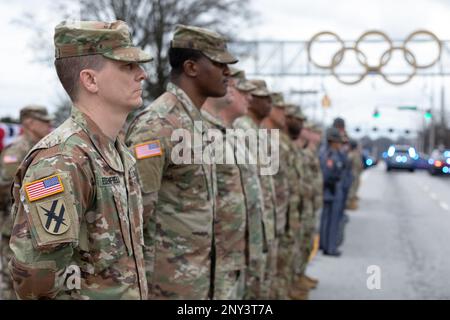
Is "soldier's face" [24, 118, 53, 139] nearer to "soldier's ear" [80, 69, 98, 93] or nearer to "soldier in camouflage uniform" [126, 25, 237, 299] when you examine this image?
"soldier in camouflage uniform" [126, 25, 237, 299]

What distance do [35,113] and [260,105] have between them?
1926 millimetres

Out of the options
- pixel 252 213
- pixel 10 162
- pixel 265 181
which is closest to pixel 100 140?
pixel 252 213

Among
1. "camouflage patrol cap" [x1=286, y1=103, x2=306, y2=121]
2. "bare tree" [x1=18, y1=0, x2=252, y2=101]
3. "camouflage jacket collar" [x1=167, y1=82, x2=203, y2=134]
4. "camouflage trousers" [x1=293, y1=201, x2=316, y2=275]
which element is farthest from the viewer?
"bare tree" [x1=18, y1=0, x2=252, y2=101]

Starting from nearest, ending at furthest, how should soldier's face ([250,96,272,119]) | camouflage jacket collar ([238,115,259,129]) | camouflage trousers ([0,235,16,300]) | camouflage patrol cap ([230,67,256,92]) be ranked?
1. camouflage patrol cap ([230,67,256,92])
2. camouflage trousers ([0,235,16,300])
3. camouflage jacket collar ([238,115,259,129])
4. soldier's face ([250,96,272,119])

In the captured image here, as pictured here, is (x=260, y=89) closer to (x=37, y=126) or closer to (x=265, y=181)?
(x=265, y=181)

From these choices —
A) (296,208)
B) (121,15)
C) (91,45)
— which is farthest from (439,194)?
(91,45)

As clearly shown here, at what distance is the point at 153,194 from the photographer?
3.77m

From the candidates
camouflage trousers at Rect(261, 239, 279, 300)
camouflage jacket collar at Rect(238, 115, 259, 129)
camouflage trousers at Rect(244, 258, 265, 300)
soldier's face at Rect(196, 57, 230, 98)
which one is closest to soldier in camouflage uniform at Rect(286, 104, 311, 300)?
camouflage trousers at Rect(261, 239, 279, 300)

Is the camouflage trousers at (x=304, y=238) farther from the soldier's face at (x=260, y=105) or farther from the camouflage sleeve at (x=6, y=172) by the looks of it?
the camouflage sleeve at (x=6, y=172)

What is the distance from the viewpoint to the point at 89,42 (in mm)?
2701

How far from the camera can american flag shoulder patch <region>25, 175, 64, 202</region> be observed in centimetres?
243

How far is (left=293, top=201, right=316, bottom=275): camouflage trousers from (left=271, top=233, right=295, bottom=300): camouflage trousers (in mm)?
728

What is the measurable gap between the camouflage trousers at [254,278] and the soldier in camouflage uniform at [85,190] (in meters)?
2.35
